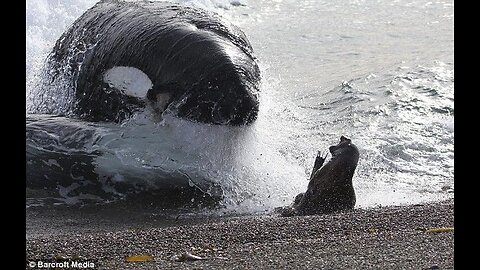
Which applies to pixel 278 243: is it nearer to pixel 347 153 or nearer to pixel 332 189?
pixel 332 189

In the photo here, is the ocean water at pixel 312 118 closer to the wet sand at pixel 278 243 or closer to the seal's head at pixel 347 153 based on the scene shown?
the seal's head at pixel 347 153

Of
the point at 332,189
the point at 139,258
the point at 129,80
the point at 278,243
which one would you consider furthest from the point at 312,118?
the point at 139,258

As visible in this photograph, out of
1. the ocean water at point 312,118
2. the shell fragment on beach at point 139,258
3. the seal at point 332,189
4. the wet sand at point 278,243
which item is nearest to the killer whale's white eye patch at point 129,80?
the ocean water at point 312,118

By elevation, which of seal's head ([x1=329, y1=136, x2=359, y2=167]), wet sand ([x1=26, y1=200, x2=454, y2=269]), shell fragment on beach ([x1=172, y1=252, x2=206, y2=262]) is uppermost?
shell fragment on beach ([x1=172, y1=252, x2=206, y2=262])

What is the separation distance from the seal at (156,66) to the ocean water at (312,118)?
0.75 feet

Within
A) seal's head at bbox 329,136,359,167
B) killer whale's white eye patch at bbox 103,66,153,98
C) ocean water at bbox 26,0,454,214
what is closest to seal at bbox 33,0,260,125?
killer whale's white eye patch at bbox 103,66,153,98

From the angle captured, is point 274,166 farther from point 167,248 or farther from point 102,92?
point 167,248

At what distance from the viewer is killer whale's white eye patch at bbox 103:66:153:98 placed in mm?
8258

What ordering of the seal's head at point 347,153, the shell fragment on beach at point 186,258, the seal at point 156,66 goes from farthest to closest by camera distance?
the seal at point 156,66 → the seal's head at point 347,153 → the shell fragment on beach at point 186,258

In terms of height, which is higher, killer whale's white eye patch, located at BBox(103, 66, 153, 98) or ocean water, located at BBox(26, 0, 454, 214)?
killer whale's white eye patch, located at BBox(103, 66, 153, 98)

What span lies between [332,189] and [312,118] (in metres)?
4.86

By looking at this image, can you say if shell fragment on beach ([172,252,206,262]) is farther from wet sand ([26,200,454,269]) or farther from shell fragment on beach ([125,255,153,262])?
shell fragment on beach ([125,255,153,262])

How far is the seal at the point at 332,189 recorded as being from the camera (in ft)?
24.3
